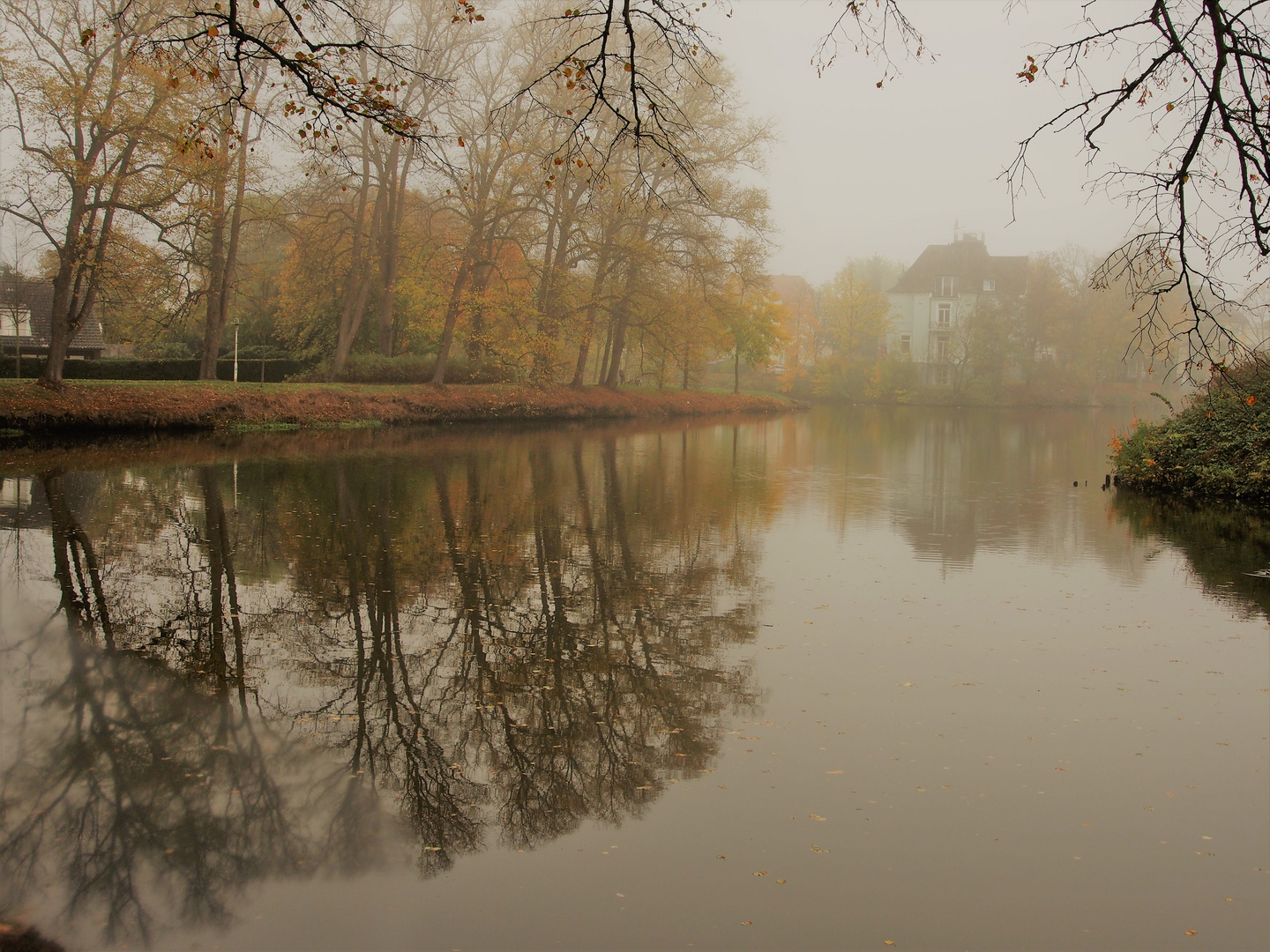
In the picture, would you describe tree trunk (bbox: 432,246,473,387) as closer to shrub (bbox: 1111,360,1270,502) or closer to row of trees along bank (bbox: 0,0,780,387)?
row of trees along bank (bbox: 0,0,780,387)

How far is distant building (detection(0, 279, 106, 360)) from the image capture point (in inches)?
1414

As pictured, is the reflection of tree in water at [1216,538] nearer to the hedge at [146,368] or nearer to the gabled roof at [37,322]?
the hedge at [146,368]

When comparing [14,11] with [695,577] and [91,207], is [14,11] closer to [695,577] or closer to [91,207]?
[91,207]

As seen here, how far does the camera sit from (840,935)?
3.38m

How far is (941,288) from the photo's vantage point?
7250 centimetres

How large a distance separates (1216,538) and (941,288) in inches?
2543

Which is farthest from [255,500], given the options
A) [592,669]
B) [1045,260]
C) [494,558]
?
[1045,260]

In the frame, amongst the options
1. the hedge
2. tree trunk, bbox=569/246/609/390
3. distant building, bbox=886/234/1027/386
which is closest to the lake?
the hedge

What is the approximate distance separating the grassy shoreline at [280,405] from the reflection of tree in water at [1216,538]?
2030cm

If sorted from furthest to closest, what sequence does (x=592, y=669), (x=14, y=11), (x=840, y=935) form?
1. (x=14, y=11)
2. (x=592, y=669)
3. (x=840, y=935)

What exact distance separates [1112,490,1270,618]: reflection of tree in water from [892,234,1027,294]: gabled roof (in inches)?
2348

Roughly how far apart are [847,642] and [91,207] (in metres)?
20.3

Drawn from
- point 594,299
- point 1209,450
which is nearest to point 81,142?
point 594,299

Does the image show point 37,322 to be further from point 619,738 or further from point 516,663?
point 619,738
